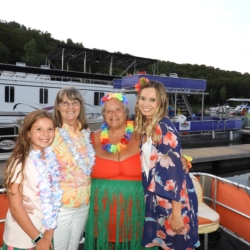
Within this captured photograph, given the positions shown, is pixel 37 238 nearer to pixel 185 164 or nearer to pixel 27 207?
pixel 27 207

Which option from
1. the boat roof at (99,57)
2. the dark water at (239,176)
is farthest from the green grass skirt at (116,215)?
the boat roof at (99,57)

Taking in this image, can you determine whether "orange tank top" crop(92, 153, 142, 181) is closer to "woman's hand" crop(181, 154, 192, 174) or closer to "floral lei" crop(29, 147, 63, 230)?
"woman's hand" crop(181, 154, 192, 174)

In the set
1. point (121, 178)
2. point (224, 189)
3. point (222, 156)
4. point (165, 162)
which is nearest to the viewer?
point (165, 162)

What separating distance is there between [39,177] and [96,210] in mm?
886

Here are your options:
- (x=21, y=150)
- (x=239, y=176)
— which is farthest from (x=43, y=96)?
(x=21, y=150)

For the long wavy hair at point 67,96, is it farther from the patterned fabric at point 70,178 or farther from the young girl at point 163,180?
the young girl at point 163,180

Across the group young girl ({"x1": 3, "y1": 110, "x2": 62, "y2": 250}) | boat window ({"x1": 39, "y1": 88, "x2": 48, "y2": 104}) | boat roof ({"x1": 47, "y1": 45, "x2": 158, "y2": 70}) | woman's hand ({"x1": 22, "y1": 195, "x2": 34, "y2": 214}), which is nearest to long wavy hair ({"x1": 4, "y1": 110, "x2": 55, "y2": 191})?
young girl ({"x1": 3, "y1": 110, "x2": 62, "y2": 250})

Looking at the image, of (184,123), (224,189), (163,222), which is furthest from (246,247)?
(184,123)

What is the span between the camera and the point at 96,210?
2.51m

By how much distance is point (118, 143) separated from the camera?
2471 millimetres

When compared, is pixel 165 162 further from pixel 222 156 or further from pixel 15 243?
pixel 222 156

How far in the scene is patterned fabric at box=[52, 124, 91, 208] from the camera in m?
2.15

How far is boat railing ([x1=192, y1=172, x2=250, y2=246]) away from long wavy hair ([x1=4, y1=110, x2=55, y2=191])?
2.83m

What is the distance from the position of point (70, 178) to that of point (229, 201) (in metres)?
2.59
